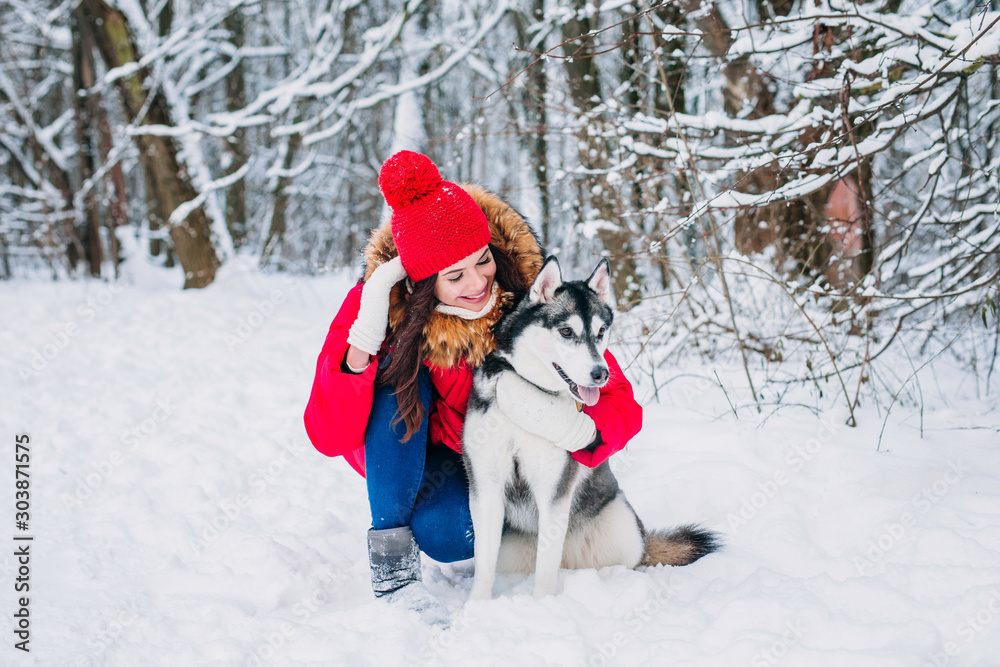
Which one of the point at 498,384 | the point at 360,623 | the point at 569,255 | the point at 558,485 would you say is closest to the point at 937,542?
the point at 558,485

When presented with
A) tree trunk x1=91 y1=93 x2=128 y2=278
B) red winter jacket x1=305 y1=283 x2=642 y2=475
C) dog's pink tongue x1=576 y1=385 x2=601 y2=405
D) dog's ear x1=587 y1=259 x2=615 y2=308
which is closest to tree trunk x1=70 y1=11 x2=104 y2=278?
A: tree trunk x1=91 y1=93 x2=128 y2=278

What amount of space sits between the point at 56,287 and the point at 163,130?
9.81 feet

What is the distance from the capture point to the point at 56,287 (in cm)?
795

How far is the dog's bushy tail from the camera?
6.83 ft

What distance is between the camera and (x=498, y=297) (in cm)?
199

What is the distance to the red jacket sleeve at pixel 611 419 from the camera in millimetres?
1882

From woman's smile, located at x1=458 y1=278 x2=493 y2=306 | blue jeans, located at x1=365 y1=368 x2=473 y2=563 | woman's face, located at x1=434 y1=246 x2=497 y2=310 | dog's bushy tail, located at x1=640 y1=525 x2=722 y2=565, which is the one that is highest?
woman's face, located at x1=434 y1=246 x2=497 y2=310

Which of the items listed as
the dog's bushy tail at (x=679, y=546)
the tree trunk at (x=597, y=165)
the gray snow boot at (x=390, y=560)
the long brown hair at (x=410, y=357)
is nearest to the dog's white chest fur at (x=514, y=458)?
the long brown hair at (x=410, y=357)

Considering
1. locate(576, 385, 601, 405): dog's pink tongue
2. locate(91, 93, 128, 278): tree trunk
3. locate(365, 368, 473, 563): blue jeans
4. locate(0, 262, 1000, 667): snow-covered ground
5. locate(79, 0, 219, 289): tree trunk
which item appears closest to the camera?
locate(0, 262, 1000, 667): snow-covered ground

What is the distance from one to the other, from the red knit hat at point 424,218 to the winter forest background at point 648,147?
57 cm

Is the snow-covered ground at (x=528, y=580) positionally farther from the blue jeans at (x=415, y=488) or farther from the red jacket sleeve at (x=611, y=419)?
the red jacket sleeve at (x=611, y=419)

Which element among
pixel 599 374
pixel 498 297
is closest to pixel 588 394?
pixel 599 374

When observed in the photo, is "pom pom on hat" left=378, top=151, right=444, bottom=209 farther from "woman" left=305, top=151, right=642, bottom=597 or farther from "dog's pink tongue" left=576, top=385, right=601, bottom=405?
"dog's pink tongue" left=576, top=385, right=601, bottom=405

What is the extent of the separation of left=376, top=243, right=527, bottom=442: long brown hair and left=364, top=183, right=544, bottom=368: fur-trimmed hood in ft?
0.10
